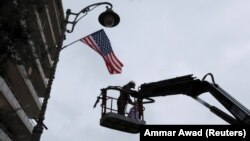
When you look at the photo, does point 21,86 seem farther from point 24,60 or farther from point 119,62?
point 24,60

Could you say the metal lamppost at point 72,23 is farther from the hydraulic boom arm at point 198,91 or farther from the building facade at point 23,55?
the hydraulic boom arm at point 198,91

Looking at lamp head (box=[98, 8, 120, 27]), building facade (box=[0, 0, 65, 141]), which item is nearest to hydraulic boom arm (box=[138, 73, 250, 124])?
lamp head (box=[98, 8, 120, 27])

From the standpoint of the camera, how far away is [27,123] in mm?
33219

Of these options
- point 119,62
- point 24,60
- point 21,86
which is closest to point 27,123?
point 21,86

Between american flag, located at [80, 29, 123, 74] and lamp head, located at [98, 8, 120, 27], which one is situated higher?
lamp head, located at [98, 8, 120, 27]

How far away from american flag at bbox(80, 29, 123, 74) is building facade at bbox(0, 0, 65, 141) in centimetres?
132

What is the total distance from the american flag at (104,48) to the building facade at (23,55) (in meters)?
1.32

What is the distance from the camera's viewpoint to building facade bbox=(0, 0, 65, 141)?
39.9 ft

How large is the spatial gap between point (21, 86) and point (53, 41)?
307 inches

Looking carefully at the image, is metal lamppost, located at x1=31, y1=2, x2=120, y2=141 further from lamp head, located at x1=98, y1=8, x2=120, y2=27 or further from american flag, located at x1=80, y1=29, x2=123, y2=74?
american flag, located at x1=80, y1=29, x2=123, y2=74

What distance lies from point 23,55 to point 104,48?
4823 millimetres

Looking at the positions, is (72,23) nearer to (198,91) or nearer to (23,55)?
(23,55)

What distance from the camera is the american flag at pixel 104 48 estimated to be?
16.4m

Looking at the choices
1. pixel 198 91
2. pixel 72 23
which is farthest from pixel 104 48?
pixel 198 91
